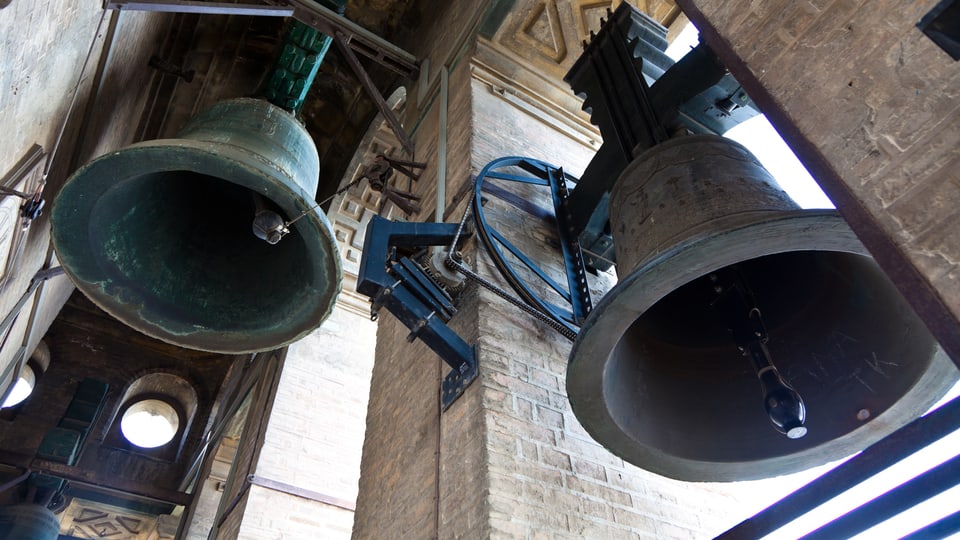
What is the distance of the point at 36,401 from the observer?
1099 cm

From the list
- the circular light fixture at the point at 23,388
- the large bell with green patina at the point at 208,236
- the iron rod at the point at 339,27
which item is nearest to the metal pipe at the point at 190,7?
the iron rod at the point at 339,27

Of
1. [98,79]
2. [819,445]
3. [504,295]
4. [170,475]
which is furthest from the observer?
[170,475]

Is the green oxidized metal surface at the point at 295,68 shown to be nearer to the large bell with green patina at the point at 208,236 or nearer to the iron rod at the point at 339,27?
the iron rod at the point at 339,27

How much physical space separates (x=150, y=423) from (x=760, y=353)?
12654 mm

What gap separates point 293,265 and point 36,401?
1084cm

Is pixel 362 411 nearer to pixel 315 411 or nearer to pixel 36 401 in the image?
pixel 315 411

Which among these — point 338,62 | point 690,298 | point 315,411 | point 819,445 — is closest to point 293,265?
point 690,298

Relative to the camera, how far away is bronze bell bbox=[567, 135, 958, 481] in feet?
6.12

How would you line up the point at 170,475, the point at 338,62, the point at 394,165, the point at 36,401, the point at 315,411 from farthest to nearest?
the point at 170,475 → the point at 36,401 → the point at 338,62 → the point at 315,411 → the point at 394,165

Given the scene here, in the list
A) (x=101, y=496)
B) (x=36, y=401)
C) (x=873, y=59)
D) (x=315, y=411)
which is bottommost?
(x=101, y=496)

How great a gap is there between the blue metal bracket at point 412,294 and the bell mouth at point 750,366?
825 millimetres

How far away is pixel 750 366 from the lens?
2547 mm

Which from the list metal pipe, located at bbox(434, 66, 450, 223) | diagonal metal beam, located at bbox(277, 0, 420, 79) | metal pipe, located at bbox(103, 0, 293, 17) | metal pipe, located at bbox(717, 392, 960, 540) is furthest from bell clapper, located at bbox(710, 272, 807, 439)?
diagonal metal beam, located at bbox(277, 0, 420, 79)

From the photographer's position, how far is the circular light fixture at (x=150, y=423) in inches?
469
